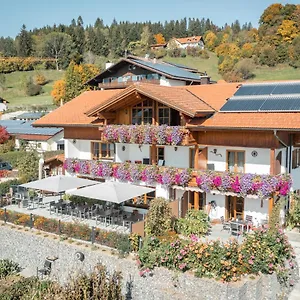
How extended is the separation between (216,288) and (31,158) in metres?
22.8

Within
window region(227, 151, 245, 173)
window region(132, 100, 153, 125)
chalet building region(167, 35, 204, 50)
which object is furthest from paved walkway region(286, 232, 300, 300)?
chalet building region(167, 35, 204, 50)

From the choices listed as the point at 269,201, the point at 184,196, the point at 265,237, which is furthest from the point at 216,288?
the point at 184,196

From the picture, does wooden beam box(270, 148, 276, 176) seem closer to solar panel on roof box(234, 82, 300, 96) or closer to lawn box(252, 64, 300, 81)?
solar panel on roof box(234, 82, 300, 96)

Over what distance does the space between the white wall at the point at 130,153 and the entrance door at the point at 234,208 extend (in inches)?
245

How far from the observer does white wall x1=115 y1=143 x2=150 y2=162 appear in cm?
2521

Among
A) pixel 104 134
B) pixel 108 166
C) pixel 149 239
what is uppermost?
pixel 104 134

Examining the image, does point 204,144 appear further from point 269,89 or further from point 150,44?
point 150,44

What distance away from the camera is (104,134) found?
79.6ft

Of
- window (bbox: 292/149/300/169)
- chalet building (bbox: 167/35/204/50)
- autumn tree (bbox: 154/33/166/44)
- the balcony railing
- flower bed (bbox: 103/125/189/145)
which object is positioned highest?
autumn tree (bbox: 154/33/166/44)

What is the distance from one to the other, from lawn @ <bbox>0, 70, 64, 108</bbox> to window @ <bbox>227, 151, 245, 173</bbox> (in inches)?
2818

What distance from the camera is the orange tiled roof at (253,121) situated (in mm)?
19239

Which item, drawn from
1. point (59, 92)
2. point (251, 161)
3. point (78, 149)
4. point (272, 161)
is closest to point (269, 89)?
point (251, 161)

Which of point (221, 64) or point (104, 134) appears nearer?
point (104, 134)

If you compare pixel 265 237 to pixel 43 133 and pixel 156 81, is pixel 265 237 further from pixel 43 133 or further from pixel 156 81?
pixel 43 133
